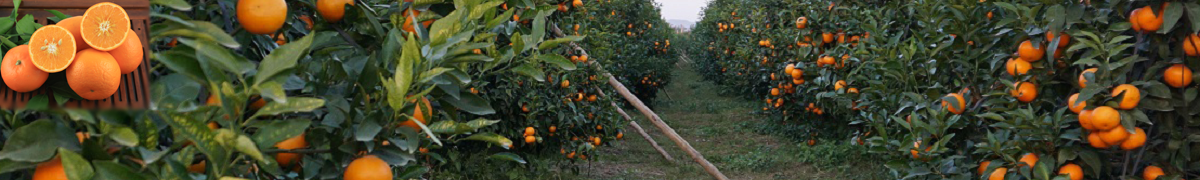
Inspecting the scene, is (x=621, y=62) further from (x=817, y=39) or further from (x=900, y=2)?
(x=900, y=2)

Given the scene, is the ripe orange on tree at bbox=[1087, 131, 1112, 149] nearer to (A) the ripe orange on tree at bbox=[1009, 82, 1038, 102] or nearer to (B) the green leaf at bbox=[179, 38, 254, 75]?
(A) the ripe orange on tree at bbox=[1009, 82, 1038, 102]

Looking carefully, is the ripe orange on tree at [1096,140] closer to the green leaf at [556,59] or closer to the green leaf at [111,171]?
the green leaf at [556,59]

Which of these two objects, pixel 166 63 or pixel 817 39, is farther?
pixel 817 39

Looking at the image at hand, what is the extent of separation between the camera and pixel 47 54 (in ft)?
1.38

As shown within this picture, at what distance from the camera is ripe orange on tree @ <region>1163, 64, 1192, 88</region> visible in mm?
1879

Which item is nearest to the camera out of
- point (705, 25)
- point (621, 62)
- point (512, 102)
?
point (512, 102)

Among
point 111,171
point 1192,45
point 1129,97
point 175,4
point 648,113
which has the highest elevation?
point 175,4

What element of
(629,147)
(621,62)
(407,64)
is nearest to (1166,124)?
(407,64)

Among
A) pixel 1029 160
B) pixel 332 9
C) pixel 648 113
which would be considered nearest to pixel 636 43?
pixel 648 113

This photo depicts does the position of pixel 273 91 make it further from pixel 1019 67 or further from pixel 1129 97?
pixel 1019 67

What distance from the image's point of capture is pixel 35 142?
66 centimetres

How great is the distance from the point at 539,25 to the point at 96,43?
908 mm

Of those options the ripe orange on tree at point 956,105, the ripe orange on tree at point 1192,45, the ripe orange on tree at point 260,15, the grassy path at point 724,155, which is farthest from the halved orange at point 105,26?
the grassy path at point 724,155

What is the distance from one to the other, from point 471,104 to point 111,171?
581 mm
